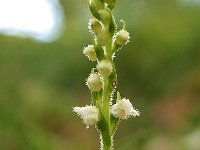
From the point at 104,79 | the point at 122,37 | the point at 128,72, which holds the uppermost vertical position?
the point at 128,72

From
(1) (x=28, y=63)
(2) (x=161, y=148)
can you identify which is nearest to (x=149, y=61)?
(1) (x=28, y=63)

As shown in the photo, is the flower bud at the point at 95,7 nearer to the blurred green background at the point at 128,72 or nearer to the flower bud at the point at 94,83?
the flower bud at the point at 94,83

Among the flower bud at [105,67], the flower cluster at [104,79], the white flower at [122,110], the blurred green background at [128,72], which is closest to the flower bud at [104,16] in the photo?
the flower cluster at [104,79]

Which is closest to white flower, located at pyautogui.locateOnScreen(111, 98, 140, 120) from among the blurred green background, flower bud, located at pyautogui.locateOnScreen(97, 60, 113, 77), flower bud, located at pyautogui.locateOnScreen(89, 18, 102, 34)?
flower bud, located at pyautogui.locateOnScreen(97, 60, 113, 77)

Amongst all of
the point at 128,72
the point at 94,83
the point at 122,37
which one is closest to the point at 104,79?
the point at 94,83

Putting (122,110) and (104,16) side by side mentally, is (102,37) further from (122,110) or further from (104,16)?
(122,110)

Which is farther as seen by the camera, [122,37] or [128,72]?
[128,72]
